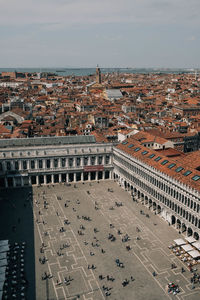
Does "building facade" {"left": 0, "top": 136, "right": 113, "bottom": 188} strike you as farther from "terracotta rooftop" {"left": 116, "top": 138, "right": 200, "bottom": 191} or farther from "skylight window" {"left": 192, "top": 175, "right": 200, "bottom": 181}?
"skylight window" {"left": 192, "top": 175, "right": 200, "bottom": 181}

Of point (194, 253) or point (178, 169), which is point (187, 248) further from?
point (178, 169)

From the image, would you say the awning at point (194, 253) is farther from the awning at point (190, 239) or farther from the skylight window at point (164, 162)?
the skylight window at point (164, 162)

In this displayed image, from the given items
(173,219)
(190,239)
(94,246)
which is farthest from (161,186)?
(94,246)

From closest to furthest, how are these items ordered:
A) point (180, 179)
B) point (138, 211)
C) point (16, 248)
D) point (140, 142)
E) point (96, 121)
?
1. point (16, 248)
2. point (180, 179)
3. point (138, 211)
4. point (140, 142)
5. point (96, 121)

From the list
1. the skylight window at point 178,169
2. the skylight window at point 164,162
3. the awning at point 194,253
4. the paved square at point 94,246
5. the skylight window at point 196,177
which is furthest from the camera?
the skylight window at point 164,162

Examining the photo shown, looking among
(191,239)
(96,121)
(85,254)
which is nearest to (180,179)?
(191,239)

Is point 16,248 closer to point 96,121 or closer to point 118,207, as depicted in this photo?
point 118,207

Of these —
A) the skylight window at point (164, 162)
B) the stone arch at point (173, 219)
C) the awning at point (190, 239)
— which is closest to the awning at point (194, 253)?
the awning at point (190, 239)

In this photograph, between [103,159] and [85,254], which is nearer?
[85,254]

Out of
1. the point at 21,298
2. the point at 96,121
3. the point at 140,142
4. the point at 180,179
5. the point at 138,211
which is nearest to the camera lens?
the point at 21,298
